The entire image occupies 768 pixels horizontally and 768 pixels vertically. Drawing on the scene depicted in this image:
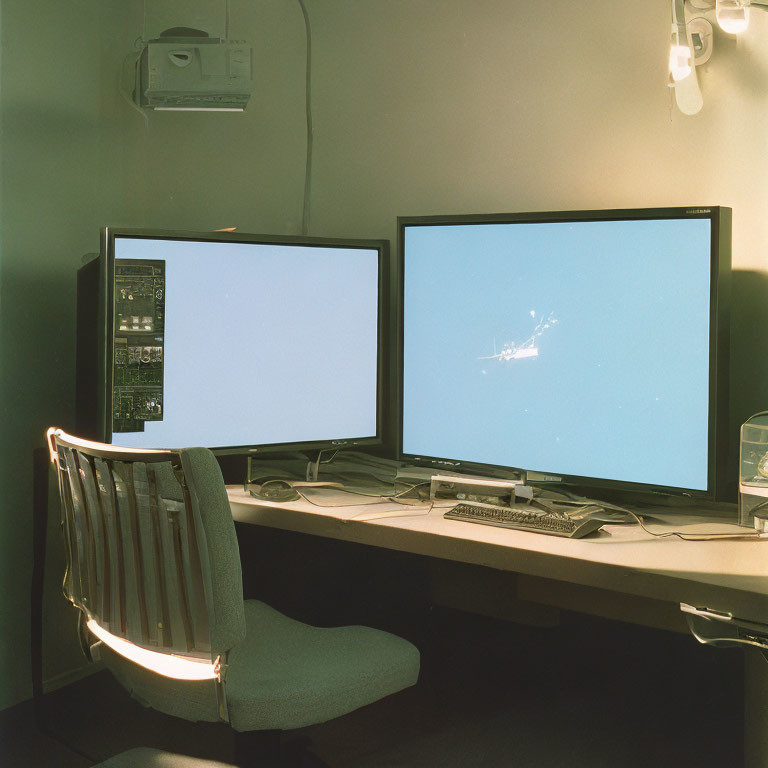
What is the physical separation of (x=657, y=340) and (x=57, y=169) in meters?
1.62

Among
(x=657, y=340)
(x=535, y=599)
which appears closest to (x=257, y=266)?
(x=657, y=340)

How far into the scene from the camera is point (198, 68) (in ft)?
6.24

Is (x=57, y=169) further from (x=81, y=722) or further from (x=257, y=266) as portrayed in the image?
(x=81, y=722)

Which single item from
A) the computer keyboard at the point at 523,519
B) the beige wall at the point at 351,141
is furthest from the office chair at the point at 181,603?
the beige wall at the point at 351,141

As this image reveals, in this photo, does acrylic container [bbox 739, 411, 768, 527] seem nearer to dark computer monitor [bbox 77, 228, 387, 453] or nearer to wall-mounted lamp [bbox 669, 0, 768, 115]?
wall-mounted lamp [bbox 669, 0, 768, 115]

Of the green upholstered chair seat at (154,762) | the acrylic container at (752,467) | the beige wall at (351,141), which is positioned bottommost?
the green upholstered chair seat at (154,762)

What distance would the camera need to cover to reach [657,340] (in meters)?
1.54

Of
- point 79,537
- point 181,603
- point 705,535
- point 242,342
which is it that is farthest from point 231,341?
point 705,535

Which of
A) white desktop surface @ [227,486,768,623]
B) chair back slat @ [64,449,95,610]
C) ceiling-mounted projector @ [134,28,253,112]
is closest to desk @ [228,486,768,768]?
white desktop surface @ [227,486,768,623]

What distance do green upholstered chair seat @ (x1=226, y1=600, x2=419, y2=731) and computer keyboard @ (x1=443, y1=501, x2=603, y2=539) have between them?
29 cm

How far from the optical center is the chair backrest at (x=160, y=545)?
3.75ft

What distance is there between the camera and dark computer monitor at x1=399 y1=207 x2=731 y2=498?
4.91 feet

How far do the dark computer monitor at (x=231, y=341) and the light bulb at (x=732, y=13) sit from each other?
89cm

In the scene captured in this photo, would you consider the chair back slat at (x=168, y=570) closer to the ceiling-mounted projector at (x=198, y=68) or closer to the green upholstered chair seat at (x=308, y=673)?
the green upholstered chair seat at (x=308, y=673)
